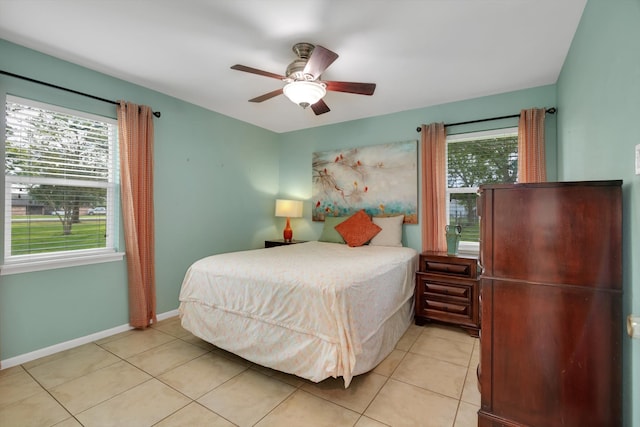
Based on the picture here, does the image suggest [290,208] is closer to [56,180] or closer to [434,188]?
[434,188]

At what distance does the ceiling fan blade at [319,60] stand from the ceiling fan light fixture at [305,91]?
121mm

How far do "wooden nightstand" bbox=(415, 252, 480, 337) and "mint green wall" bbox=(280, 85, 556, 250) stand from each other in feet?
2.07

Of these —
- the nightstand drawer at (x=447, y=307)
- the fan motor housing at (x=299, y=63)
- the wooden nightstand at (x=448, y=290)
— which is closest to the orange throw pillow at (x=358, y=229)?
the wooden nightstand at (x=448, y=290)

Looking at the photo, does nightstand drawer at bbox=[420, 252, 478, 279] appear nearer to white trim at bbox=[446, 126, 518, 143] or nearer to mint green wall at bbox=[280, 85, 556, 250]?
mint green wall at bbox=[280, 85, 556, 250]

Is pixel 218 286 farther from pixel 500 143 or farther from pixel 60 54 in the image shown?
pixel 500 143

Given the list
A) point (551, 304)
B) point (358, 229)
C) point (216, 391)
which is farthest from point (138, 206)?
point (551, 304)

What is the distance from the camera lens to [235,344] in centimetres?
224

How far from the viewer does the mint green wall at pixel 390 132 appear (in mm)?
3043

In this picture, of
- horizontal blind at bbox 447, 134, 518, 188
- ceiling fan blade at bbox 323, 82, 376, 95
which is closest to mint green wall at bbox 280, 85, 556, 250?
horizontal blind at bbox 447, 134, 518, 188

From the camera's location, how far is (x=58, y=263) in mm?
2490

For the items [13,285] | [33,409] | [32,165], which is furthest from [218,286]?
[32,165]

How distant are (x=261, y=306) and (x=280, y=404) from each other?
61cm

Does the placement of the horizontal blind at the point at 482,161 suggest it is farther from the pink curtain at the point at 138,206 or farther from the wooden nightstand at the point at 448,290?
the pink curtain at the point at 138,206

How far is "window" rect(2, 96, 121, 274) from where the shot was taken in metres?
2.32
